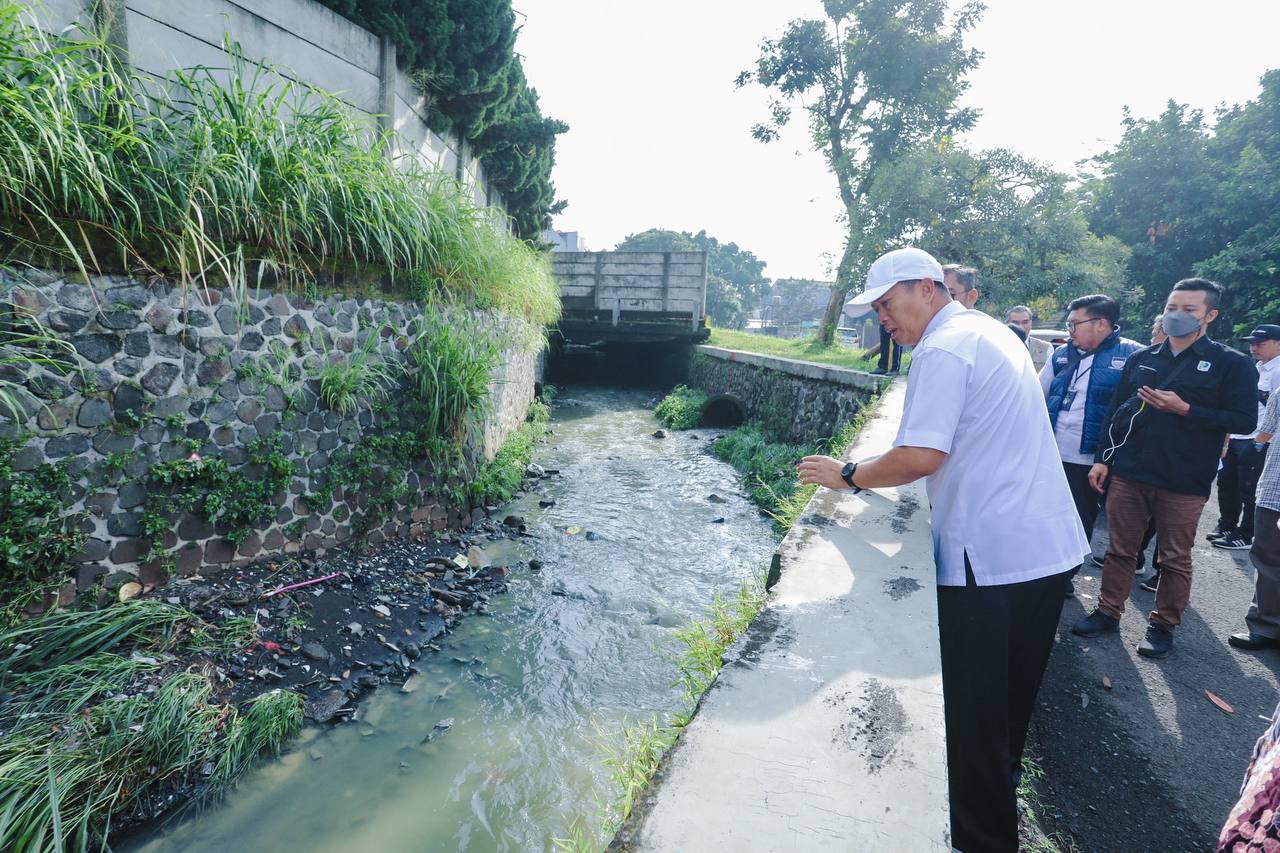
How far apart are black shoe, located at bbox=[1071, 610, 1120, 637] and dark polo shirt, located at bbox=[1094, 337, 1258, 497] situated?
85cm

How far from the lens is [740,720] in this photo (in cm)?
156

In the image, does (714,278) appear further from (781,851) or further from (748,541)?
(781,851)

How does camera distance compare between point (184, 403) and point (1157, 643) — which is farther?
point (184, 403)

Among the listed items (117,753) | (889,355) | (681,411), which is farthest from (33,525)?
(681,411)

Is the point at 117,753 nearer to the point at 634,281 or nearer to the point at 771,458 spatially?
the point at 771,458

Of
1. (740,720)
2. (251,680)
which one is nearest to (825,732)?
(740,720)

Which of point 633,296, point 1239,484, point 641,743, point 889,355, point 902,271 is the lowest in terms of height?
point 641,743

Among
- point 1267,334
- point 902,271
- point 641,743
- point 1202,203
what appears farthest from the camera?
point 1202,203

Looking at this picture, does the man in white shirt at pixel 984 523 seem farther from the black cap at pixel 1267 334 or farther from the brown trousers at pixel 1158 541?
the black cap at pixel 1267 334

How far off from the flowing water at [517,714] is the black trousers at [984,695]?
173cm

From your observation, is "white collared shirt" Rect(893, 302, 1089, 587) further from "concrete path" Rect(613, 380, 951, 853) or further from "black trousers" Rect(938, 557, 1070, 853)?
"concrete path" Rect(613, 380, 951, 853)

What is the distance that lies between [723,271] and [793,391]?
53.0m

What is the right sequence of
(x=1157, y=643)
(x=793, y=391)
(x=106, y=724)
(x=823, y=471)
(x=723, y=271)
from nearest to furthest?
1. (x=823, y=471)
2. (x=106, y=724)
3. (x=1157, y=643)
4. (x=793, y=391)
5. (x=723, y=271)

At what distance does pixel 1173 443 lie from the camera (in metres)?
3.05
